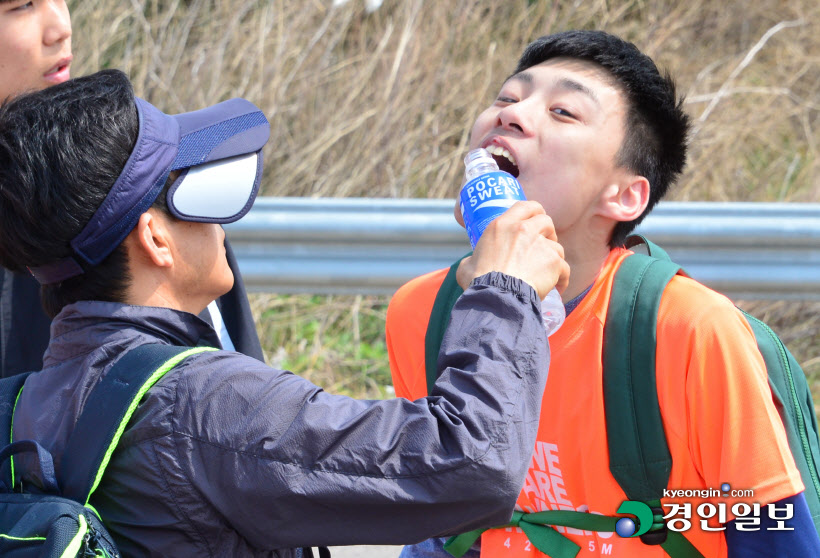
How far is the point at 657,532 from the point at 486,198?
79 cm

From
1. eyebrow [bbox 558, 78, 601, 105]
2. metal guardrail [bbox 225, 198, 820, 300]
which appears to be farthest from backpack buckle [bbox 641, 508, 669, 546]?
metal guardrail [bbox 225, 198, 820, 300]

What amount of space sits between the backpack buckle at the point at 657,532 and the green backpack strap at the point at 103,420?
3.39 ft

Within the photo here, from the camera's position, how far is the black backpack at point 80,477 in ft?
4.59

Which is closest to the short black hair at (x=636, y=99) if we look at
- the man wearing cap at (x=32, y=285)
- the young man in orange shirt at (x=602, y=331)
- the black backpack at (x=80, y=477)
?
the young man in orange shirt at (x=602, y=331)

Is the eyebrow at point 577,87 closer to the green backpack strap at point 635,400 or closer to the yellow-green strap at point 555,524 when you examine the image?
the green backpack strap at point 635,400

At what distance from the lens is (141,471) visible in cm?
149

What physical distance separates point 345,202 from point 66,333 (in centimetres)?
198

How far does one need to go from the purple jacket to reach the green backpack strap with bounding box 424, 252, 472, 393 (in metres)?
0.60

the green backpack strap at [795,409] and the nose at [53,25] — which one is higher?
the nose at [53,25]

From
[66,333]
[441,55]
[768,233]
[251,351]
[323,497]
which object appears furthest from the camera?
[441,55]

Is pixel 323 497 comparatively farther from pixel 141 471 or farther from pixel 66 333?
pixel 66 333

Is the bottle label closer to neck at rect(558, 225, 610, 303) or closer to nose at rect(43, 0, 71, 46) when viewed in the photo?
neck at rect(558, 225, 610, 303)

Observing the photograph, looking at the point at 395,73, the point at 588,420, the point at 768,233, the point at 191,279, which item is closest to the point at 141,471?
the point at 191,279

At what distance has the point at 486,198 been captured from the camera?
1.84 meters
